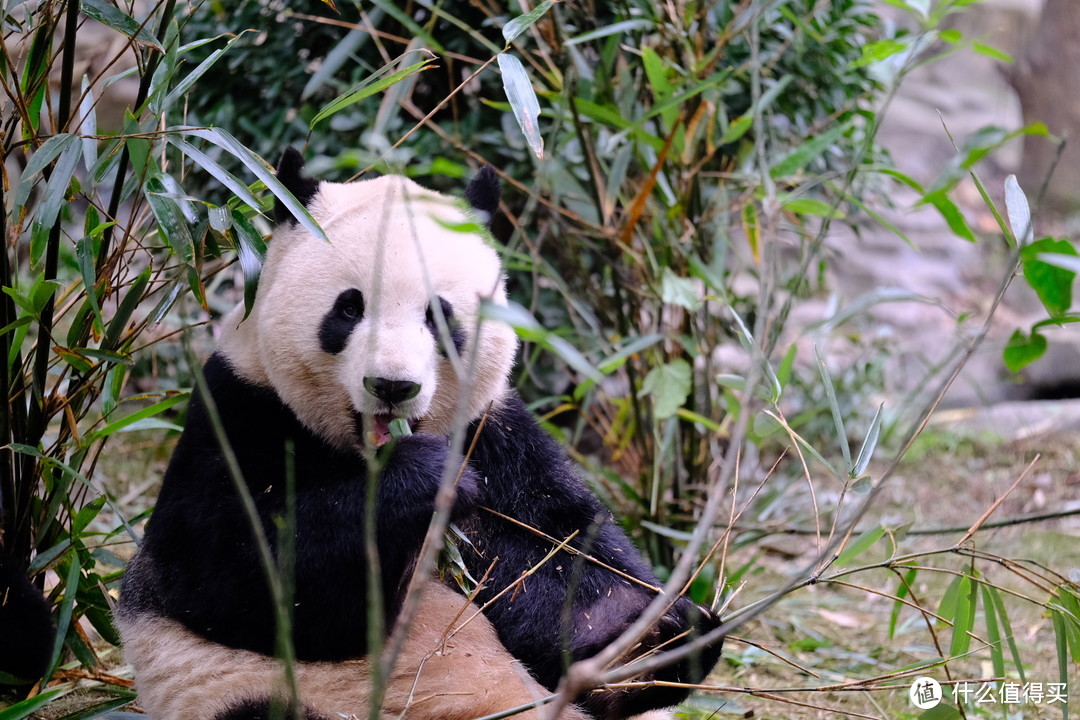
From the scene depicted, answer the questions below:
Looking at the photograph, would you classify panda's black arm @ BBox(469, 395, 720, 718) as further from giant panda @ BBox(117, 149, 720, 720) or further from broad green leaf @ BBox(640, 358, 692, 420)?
broad green leaf @ BBox(640, 358, 692, 420)

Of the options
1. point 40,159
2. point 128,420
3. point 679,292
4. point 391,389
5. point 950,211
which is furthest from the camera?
point 679,292

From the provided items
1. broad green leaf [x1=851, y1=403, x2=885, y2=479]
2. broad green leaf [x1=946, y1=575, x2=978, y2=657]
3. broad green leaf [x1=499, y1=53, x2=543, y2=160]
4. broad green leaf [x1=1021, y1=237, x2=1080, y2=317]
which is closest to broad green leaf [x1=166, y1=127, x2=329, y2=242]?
broad green leaf [x1=499, y1=53, x2=543, y2=160]

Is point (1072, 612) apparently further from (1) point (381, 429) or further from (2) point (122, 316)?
(2) point (122, 316)

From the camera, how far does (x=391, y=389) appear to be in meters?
1.76

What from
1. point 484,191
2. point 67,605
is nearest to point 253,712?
point 67,605

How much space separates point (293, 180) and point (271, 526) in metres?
0.76

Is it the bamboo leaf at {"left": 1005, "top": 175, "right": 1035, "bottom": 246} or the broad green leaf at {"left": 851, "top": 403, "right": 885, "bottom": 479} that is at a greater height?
the bamboo leaf at {"left": 1005, "top": 175, "right": 1035, "bottom": 246}

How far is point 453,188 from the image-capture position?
161 inches

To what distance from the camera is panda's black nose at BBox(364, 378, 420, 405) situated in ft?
5.73

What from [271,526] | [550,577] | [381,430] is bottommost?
[550,577]

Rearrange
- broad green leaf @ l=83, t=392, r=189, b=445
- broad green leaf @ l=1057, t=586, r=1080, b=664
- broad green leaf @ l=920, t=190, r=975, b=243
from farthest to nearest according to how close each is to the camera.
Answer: broad green leaf @ l=83, t=392, r=189, b=445 → broad green leaf @ l=920, t=190, r=975, b=243 → broad green leaf @ l=1057, t=586, r=1080, b=664

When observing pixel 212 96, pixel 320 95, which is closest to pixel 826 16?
pixel 320 95

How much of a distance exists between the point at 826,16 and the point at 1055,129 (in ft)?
28.9

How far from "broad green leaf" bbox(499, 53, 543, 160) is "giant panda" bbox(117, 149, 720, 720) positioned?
0.23 m
